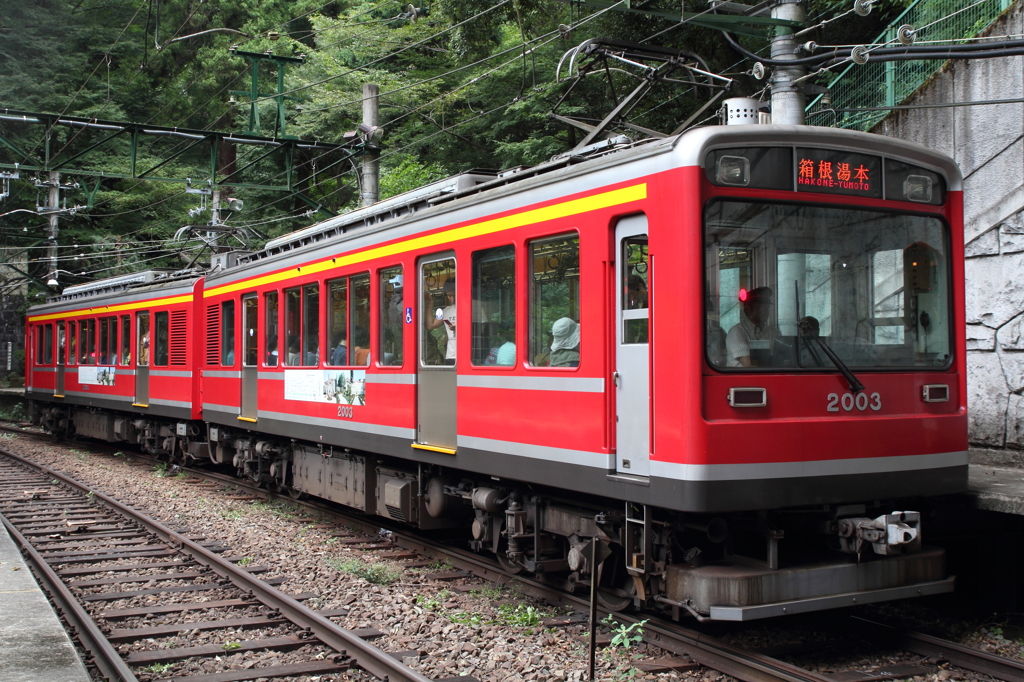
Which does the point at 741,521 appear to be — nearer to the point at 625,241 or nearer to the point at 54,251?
the point at 625,241

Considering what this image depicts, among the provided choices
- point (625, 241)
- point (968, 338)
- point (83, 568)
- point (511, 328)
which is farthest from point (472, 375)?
point (968, 338)

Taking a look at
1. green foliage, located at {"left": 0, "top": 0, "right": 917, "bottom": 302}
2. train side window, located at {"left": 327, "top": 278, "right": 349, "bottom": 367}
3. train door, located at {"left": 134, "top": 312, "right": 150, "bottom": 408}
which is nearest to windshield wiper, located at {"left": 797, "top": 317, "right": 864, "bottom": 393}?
train side window, located at {"left": 327, "top": 278, "right": 349, "bottom": 367}

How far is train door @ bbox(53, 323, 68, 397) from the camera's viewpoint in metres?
21.4

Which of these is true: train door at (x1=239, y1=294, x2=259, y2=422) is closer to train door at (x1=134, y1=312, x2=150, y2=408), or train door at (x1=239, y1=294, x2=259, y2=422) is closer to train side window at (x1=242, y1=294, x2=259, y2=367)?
train side window at (x1=242, y1=294, x2=259, y2=367)

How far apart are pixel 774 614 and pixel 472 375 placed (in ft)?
9.80

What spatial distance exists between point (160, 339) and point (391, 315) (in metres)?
8.73

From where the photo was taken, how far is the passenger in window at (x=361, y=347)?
921 centimetres

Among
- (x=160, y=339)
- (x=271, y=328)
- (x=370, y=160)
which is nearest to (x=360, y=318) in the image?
(x=271, y=328)

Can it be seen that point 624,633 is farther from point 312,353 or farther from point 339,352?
point 312,353

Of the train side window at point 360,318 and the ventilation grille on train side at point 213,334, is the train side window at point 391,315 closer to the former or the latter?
the train side window at point 360,318

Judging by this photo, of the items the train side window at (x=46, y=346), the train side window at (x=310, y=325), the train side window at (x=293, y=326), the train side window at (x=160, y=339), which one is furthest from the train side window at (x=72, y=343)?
the train side window at (x=310, y=325)

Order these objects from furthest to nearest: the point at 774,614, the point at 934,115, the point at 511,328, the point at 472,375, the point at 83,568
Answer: the point at 934,115, the point at 83,568, the point at 472,375, the point at 511,328, the point at 774,614

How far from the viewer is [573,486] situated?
6211mm

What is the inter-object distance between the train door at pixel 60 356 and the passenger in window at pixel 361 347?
46.9ft
